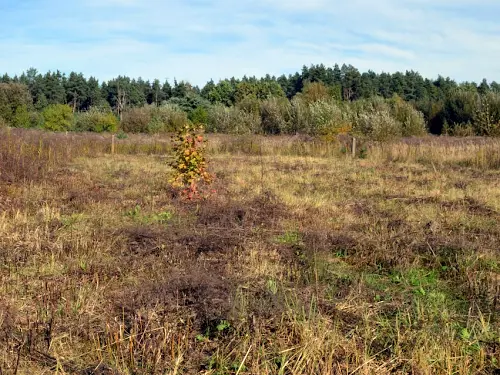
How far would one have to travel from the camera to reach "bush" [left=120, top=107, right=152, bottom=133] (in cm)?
3659

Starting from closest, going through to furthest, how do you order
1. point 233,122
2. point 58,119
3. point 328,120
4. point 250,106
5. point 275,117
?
point 328,120, point 275,117, point 233,122, point 250,106, point 58,119

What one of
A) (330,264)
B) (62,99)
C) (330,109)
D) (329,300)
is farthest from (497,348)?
(62,99)

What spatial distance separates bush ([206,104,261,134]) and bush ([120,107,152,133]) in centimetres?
556

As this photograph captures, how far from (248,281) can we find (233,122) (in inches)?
1110

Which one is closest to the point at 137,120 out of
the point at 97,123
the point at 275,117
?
the point at 97,123

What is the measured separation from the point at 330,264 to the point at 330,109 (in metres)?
22.4

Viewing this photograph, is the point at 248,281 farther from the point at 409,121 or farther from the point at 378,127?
the point at 409,121

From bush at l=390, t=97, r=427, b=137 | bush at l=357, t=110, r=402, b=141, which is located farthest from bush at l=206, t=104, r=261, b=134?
bush at l=390, t=97, r=427, b=137

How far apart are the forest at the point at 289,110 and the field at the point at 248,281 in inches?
640

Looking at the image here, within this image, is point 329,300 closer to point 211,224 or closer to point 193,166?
point 211,224

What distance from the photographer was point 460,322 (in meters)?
3.66

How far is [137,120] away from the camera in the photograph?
122ft

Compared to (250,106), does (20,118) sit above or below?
below

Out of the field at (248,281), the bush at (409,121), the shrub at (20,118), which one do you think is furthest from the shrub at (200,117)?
the field at (248,281)
